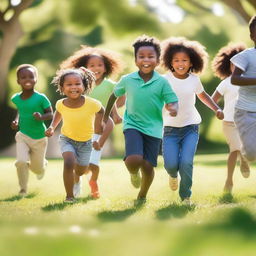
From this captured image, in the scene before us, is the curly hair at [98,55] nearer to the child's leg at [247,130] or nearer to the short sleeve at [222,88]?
the short sleeve at [222,88]

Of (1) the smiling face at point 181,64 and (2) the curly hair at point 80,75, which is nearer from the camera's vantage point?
(1) the smiling face at point 181,64

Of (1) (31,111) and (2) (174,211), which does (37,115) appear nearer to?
(1) (31,111)

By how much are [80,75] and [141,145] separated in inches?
44.6

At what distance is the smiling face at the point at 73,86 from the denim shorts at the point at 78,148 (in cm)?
43

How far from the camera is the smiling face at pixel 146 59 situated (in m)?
6.58

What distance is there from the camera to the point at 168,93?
6430 mm

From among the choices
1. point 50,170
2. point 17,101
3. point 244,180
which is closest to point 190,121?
point 17,101

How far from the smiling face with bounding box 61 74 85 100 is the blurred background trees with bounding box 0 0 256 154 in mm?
13192

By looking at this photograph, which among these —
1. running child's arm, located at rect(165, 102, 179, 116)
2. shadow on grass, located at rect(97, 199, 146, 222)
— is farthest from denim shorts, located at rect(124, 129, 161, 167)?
shadow on grass, located at rect(97, 199, 146, 222)

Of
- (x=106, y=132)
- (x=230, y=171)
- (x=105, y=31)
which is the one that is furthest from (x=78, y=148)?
(x=105, y=31)

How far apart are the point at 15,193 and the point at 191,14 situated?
15.3 metres

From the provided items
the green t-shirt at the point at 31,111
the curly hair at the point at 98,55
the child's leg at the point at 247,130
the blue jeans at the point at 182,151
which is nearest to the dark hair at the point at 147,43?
the blue jeans at the point at 182,151

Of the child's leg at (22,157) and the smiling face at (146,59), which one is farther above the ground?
the smiling face at (146,59)

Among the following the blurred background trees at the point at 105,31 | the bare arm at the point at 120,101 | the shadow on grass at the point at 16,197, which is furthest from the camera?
the blurred background trees at the point at 105,31
